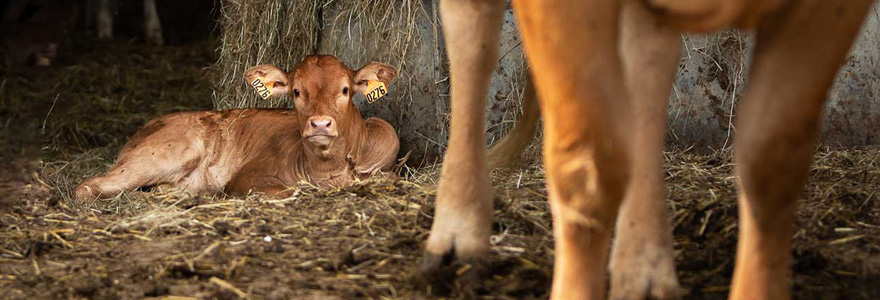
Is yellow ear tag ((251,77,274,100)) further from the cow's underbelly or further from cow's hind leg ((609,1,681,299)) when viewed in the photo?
the cow's underbelly

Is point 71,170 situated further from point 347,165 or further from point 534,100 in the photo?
point 534,100

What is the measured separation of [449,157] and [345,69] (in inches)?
101

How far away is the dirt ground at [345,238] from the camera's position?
350 cm

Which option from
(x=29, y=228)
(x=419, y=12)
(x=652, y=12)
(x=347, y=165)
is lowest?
(x=29, y=228)

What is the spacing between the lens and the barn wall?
6258 mm

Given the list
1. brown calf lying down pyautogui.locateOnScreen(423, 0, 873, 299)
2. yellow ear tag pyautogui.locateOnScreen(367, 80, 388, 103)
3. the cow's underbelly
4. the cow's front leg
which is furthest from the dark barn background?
the cow's underbelly

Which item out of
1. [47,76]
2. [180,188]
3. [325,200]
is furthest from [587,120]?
[47,76]

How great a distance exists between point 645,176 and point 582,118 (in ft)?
2.66

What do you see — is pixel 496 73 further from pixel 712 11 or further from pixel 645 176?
pixel 712 11

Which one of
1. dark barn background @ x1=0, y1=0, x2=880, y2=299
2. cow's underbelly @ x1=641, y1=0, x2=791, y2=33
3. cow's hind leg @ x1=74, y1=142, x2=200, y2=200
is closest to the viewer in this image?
cow's underbelly @ x1=641, y1=0, x2=791, y2=33

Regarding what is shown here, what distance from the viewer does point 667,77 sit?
331 cm

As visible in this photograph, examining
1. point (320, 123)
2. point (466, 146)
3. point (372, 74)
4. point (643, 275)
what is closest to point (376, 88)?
point (372, 74)

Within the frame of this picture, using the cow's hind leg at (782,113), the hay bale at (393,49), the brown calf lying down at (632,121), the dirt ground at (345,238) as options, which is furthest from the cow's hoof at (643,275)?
the hay bale at (393,49)

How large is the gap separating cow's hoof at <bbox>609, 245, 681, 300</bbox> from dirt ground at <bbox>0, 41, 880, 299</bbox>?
0.20 metres
